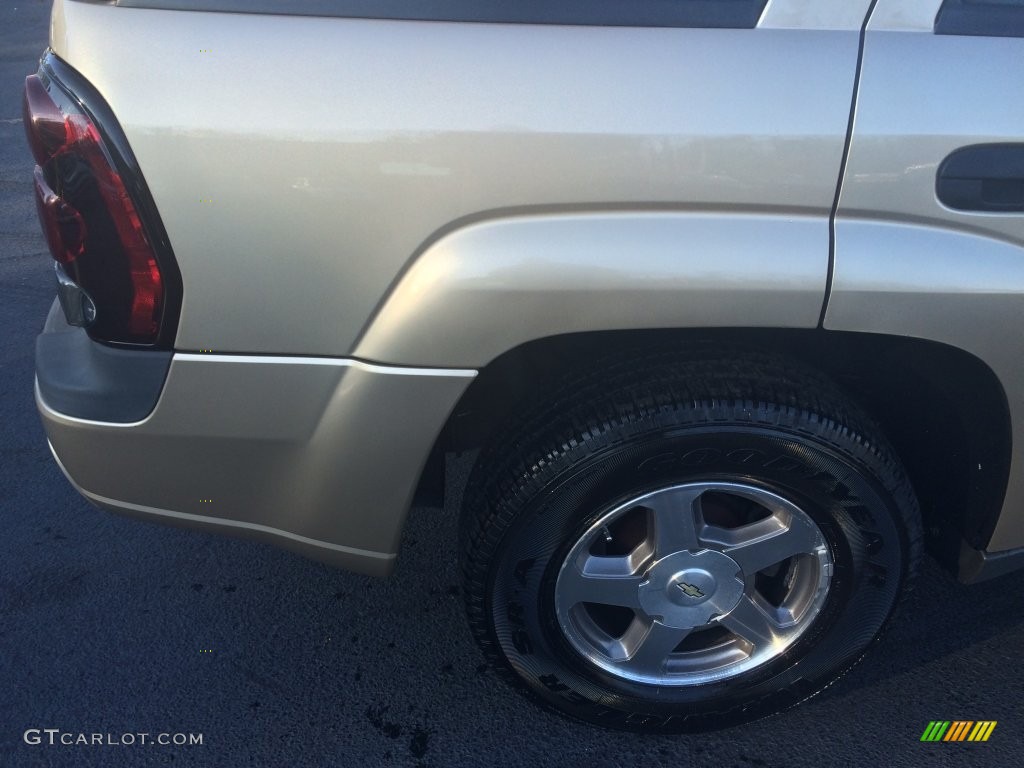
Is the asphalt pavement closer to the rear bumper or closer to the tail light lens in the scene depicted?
the rear bumper

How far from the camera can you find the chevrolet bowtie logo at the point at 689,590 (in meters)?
Result: 1.75

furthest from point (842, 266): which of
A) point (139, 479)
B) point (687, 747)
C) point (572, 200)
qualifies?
point (139, 479)

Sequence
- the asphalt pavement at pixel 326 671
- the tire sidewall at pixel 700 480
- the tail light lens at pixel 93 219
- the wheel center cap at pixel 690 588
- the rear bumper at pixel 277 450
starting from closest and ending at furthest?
the tail light lens at pixel 93 219 → the rear bumper at pixel 277 450 → the tire sidewall at pixel 700 480 → the wheel center cap at pixel 690 588 → the asphalt pavement at pixel 326 671

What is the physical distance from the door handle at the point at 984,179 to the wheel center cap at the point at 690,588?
801 mm

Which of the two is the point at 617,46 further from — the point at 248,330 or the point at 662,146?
the point at 248,330

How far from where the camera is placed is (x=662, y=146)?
4.25 feet

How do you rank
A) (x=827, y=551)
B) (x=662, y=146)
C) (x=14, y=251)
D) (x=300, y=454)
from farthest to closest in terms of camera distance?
(x=14, y=251) → (x=827, y=551) → (x=300, y=454) → (x=662, y=146)

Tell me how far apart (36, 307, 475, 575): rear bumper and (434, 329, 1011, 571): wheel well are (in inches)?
7.2

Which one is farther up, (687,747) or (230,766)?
(687,747)

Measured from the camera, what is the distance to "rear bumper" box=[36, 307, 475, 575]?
1435 millimetres

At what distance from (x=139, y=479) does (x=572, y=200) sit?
956 millimetres

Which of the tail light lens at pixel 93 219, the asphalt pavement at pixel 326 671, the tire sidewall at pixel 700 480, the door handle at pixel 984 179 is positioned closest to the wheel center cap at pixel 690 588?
the tire sidewall at pixel 700 480

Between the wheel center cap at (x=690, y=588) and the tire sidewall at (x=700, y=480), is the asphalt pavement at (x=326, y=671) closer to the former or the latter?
the tire sidewall at (x=700, y=480)

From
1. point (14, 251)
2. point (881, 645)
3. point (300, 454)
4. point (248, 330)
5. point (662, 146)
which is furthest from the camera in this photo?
point (14, 251)
